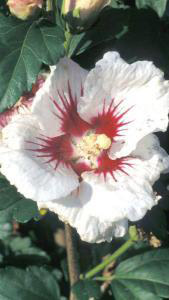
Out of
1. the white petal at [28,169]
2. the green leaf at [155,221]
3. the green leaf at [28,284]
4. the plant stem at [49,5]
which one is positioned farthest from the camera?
the green leaf at [28,284]

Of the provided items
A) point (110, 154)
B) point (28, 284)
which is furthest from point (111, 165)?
point (28, 284)

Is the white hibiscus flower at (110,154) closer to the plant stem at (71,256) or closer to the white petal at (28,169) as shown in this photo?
the white petal at (28,169)

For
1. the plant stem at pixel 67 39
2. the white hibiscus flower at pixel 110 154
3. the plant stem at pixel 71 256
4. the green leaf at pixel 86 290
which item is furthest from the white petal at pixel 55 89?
the green leaf at pixel 86 290

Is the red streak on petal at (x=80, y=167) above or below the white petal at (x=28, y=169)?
below

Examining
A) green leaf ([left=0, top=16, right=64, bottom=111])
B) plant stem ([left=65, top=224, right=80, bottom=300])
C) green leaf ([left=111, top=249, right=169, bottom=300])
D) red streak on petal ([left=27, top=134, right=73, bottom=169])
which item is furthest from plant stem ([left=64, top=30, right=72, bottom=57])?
green leaf ([left=111, top=249, right=169, bottom=300])

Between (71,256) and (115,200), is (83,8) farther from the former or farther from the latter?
(71,256)

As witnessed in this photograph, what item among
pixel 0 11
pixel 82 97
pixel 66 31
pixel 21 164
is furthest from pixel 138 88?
pixel 0 11

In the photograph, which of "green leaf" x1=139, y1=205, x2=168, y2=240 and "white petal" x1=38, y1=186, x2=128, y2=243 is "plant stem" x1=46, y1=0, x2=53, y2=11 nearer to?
"white petal" x1=38, y1=186, x2=128, y2=243
